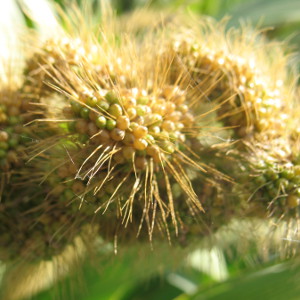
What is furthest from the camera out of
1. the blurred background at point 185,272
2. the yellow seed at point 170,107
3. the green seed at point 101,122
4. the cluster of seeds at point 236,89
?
the blurred background at point 185,272

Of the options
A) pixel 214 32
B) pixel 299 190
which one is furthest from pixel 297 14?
pixel 299 190

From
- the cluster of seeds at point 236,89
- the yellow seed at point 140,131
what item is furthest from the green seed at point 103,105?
the cluster of seeds at point 236,89

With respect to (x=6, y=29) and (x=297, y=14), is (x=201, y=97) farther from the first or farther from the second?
(x=297, y=14)

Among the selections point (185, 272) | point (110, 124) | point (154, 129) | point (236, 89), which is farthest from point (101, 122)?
point (185, 272)

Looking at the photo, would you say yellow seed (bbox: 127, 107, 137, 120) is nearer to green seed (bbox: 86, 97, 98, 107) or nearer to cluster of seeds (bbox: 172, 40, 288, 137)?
green seed (bbox: 86, 97, 98, 107)

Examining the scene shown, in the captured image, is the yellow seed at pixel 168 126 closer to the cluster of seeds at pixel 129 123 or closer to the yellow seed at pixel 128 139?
the cluster of seeds at pixel 129 123
